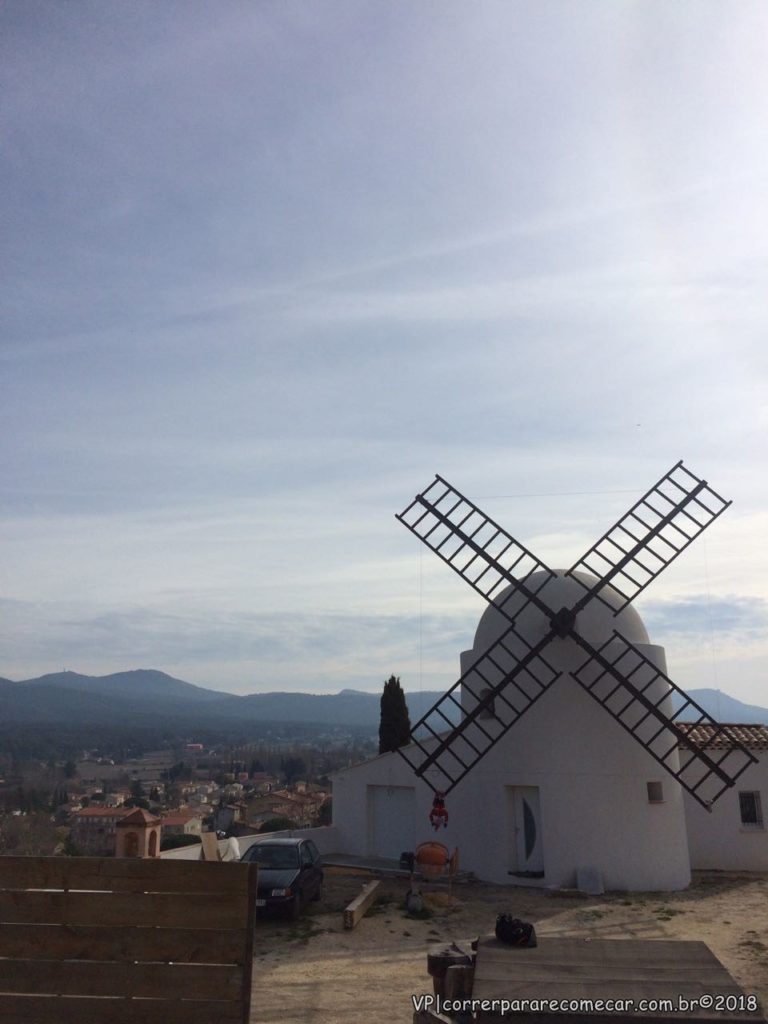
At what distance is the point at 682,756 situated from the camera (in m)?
20.1

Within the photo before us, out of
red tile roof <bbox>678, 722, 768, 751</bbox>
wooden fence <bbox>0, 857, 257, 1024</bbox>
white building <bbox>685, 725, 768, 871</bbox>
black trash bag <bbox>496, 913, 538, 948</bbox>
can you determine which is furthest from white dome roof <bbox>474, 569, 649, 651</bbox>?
wooden fence <bbox>0, 857, 257, 1024</bbox>

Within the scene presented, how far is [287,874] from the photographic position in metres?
14.3

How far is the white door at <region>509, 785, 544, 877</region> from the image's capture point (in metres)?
17.5

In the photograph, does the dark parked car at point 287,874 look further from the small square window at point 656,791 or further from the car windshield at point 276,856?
the small square window at point 656,791

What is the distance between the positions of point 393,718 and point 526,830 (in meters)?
17.9

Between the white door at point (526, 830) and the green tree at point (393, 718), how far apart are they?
16933 millimetres

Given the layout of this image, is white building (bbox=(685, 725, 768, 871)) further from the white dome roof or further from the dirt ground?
the white dome roof

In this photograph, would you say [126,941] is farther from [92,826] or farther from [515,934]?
[92,826]

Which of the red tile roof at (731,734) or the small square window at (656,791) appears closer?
the small square window at (656,791)

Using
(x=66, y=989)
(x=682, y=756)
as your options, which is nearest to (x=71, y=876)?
(x=66, y=989)

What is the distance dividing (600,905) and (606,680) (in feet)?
15.2

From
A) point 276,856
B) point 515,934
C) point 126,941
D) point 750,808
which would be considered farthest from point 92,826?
point 126,941

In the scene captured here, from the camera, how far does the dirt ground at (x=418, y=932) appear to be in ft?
30.9

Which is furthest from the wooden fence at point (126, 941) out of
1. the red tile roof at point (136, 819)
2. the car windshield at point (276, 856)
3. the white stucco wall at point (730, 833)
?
the white stucco wall at point (730, 833)
